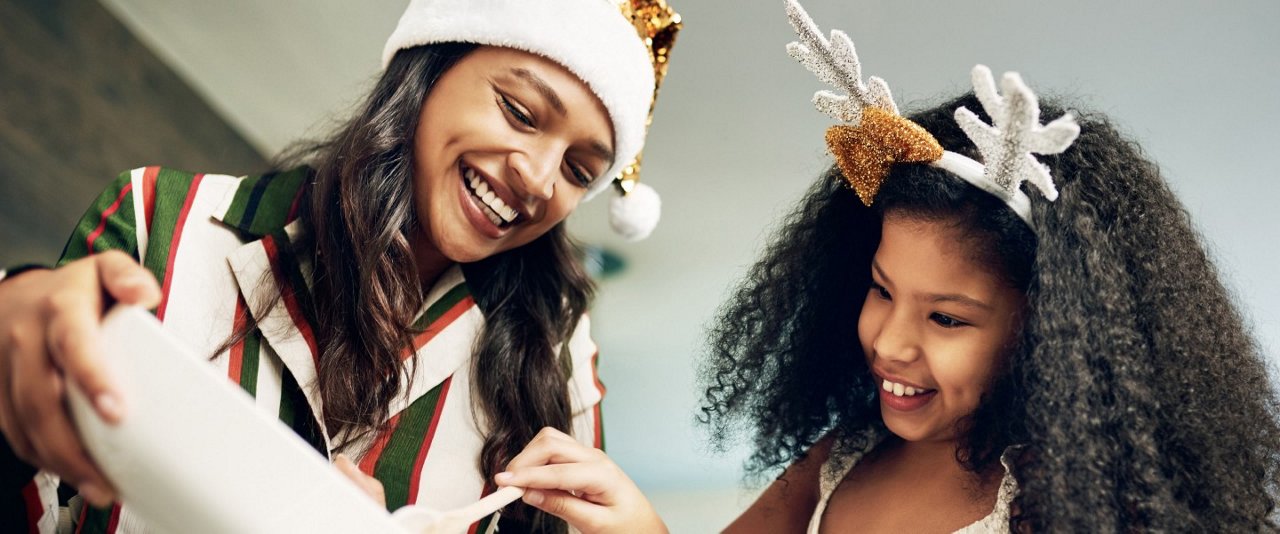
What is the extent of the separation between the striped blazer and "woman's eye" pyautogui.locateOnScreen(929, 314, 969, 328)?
517mm

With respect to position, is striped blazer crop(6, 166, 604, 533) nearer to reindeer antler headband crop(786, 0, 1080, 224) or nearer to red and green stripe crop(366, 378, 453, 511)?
red and green stripe crop(366, 378, 453, 511)

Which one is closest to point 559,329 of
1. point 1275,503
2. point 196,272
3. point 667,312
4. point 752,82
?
point 196,272

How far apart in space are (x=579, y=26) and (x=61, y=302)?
2.30 feet

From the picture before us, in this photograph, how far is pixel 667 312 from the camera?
2.28m

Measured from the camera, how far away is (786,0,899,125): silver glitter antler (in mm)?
840

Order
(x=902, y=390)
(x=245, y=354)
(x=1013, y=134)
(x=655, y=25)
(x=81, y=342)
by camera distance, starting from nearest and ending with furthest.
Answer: (x=81, y=342) → (x=1013, y=134) → (x=902, y=390) → (x=245, y=354) → (x=655, y=25)

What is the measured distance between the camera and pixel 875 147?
84 centimetres

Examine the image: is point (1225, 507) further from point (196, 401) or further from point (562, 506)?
point (196, 401)

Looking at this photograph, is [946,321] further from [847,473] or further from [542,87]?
[542,87]

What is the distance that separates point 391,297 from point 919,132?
1.91 ft

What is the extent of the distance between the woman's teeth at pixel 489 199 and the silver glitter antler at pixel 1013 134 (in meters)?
0.52

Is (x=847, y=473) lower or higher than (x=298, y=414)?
higher

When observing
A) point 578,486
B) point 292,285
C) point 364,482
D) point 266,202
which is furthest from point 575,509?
point 266,202

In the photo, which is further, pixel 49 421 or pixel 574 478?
pixel 574 478
